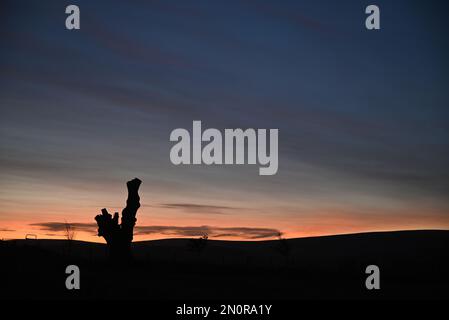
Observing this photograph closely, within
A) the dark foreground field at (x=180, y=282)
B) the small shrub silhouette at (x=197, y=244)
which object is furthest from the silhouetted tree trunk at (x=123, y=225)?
the small shrub silhouette at (x=197, y=244)

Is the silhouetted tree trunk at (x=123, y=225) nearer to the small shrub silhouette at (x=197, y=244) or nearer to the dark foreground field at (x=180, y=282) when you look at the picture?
the dark foreground field at (x=180, y=282)

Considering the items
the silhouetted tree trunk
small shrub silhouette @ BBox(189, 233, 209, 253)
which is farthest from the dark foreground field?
small shrub silhouette @ BBox(189, 233, 209, 253)

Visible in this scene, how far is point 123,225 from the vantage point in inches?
1868

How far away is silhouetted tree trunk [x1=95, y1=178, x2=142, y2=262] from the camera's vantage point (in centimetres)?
4725

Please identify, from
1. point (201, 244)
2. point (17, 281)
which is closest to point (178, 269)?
point (17, 281)

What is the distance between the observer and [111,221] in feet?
156

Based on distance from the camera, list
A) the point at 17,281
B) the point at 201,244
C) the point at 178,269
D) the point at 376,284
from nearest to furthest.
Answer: the point at 17,281 → the point at 376,284 → the point at 178,269 → the point at 201,244

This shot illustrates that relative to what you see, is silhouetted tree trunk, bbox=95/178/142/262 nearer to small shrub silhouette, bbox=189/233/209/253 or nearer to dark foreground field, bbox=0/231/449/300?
dark foreground field, bbox=0/231/449/300

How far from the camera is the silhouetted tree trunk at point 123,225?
47.2 metres

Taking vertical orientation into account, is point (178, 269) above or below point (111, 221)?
below
